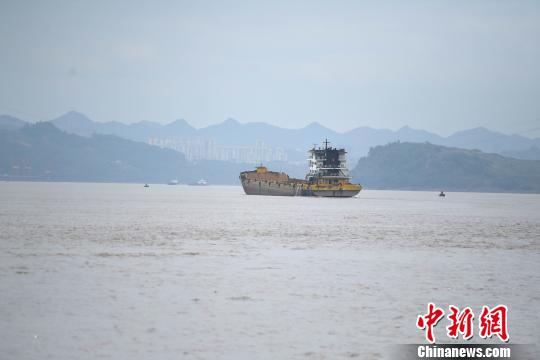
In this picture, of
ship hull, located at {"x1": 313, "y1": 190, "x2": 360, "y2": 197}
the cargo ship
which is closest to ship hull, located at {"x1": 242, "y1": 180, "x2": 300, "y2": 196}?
the cargo ship

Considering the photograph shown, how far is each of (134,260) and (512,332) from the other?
2164 centimetres

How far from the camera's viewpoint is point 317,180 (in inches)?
6068

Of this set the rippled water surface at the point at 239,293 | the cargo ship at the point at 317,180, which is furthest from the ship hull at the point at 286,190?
the rippled water surface at the point at 239,293

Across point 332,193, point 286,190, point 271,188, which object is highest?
point 271,188

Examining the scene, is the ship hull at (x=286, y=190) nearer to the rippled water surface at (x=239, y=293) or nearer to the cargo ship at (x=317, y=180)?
the cargo ship at (x=317, y=180)

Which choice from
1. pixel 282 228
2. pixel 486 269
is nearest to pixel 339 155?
pixel 282 228

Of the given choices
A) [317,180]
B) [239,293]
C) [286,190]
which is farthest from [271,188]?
[239,293]

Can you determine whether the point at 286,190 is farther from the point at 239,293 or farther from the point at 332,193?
the point at 239,293

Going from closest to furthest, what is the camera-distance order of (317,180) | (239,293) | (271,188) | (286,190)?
(239,293) → (317,180) → (286,190) → (271,188)

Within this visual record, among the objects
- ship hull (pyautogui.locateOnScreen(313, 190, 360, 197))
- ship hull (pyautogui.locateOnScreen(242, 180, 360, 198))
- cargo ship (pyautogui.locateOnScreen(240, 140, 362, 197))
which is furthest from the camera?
ship hull (pyautogui.locateOnScreen(242, 180, 360, 198))

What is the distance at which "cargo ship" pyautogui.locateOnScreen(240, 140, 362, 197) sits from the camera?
14825cm

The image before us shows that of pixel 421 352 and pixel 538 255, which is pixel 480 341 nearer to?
pixel 421 352

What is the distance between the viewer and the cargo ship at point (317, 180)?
148250mm

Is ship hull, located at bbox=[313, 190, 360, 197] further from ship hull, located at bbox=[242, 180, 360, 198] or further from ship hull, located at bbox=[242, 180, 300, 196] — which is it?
Result: ship hull, located at bbox=[242, 180, 300, 196]
